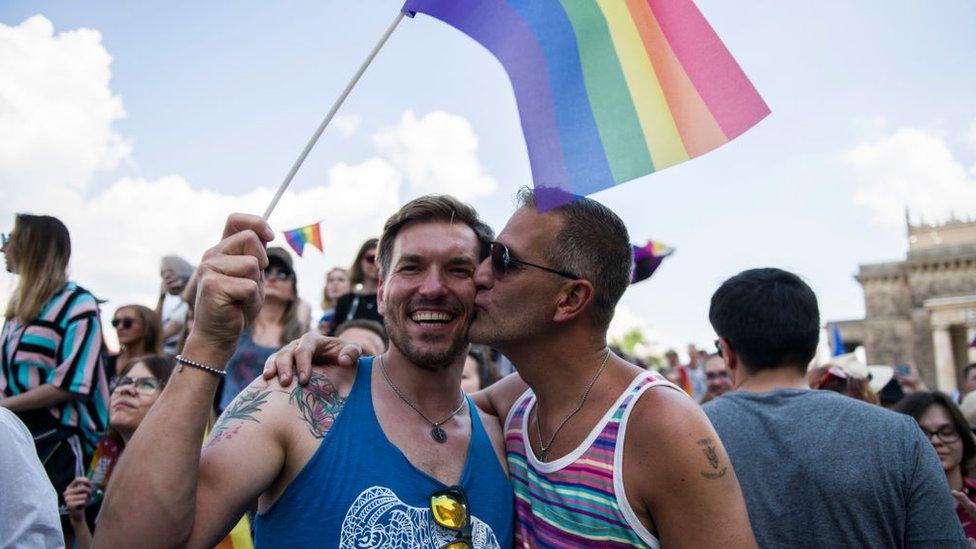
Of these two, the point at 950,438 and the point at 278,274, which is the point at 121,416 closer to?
the point at 278,274

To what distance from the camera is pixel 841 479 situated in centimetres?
289

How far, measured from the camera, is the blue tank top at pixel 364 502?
94.0 inches

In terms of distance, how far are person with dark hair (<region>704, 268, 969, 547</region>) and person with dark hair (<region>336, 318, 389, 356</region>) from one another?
2.63 meters

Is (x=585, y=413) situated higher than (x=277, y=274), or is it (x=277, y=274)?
(x=277, y=274)

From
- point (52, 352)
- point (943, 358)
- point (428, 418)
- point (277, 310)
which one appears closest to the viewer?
point (428, 418)

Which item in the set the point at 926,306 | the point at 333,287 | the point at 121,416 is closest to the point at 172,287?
the point at 333,287

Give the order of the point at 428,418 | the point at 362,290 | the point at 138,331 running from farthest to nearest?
the point at 362,290 → the point at 138,331 → the point at 428,418

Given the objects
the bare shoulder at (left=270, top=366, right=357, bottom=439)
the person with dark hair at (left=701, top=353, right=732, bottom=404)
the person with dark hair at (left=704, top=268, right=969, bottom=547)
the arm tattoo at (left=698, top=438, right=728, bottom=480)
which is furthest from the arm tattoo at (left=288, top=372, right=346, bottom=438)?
the person with dark hair at (left=701, top=353, right=732, bottom=404)

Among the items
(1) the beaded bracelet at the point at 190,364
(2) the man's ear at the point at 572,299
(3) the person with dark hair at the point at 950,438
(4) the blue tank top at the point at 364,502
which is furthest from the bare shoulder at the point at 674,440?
(3) the person with dark hair at the point at 950,438

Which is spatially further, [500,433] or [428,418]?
[500,433]

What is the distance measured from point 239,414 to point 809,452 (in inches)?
83.3

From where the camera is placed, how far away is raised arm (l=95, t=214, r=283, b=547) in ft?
6.66

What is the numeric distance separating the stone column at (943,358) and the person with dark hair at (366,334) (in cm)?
4792

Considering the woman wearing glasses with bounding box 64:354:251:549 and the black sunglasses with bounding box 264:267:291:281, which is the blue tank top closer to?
the woman wearing glasses with bounding box 64:354:251:549
